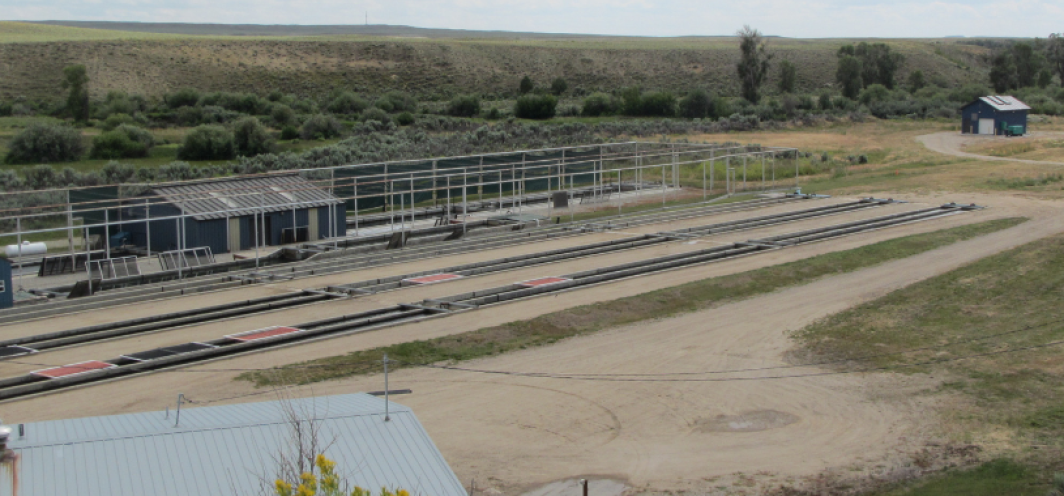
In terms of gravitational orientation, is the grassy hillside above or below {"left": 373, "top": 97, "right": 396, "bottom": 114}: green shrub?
above

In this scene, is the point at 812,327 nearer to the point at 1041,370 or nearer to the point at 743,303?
the point at 743,303

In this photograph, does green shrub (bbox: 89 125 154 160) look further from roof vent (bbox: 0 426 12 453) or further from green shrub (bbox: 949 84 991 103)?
green shrub (bbox: 949 84 991 103)

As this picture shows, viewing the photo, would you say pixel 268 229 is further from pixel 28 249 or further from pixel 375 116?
pixel 375 116

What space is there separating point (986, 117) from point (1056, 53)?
52593 mm

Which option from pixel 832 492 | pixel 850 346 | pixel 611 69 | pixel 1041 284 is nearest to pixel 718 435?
pixel 832 492

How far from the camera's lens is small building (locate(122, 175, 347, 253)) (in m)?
30.9

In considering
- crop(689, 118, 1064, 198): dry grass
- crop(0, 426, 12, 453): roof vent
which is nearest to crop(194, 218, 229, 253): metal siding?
crop(0, 426, 12, 453): roof vent

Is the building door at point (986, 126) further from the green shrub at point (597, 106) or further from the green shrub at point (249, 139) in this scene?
the green shrub at point (249, 139)

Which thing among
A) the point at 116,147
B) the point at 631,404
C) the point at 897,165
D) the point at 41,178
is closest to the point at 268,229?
the point at 41,178

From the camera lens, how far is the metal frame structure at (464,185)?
33.1m

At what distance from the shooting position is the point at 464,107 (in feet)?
263

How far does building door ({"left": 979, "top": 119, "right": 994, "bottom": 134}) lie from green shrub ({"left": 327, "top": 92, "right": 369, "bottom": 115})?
41.5 metres

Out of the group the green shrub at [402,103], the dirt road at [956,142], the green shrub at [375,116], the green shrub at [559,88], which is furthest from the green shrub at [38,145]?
the green shrub at [559,88]

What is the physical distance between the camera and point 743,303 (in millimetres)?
24844
